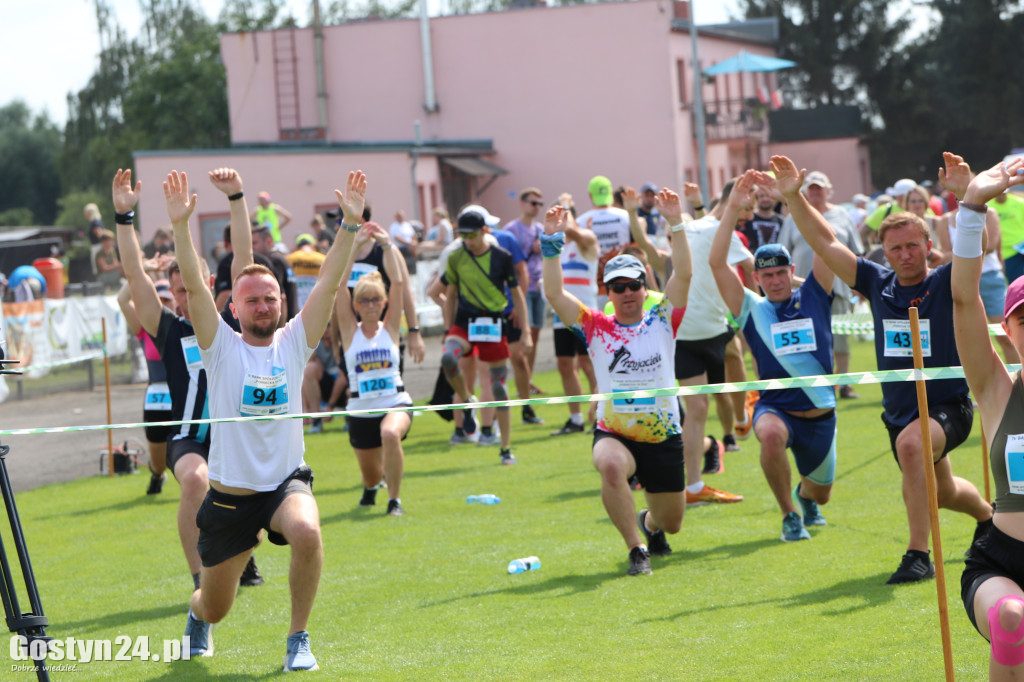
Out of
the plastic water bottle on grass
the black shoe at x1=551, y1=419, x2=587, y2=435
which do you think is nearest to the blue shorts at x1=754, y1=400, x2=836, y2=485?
the plastic water bottle on grass

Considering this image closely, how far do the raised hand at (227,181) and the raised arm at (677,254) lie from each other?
7.81 feet

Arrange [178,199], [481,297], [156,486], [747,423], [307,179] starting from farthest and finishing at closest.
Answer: [307,179], [481,297], [747,423], [156,486], [178,199]

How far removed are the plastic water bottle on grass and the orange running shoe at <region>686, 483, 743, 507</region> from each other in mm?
1882

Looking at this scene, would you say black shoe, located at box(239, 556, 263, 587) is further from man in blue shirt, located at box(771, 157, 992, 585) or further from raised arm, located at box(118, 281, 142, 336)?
man in blue shirt, located at box(771, 157, 992, 585)

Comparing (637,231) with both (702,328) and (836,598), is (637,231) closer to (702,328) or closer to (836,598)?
(702,328)

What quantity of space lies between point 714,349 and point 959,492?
3.62 meters

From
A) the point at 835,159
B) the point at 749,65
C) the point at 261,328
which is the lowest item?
the point at 261,328

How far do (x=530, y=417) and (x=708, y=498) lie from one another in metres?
5.35

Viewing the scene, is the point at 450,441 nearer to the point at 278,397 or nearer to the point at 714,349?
the point at 714,349

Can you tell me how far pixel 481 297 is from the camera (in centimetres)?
1247

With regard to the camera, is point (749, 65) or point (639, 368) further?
point (749, 65)

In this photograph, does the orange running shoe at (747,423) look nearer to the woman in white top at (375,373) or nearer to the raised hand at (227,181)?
the woman in white top at (375,373)

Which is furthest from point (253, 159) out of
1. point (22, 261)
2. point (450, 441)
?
point (450, 441)

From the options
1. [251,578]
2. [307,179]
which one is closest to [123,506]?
[251,578]
